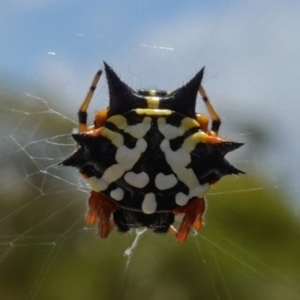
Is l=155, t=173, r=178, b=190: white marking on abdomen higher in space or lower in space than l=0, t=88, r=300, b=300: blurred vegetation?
higher

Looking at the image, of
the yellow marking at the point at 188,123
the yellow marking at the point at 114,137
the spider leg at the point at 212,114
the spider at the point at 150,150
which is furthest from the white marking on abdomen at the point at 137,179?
the spider leg at the point at 212,114

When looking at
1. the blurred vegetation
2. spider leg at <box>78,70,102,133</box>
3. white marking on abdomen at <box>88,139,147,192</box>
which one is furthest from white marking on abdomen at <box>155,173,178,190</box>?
the blurred vegetation

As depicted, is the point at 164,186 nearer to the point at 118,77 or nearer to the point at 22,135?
the point at 118,77

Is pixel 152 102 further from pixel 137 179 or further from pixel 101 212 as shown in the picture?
pixel 101 212

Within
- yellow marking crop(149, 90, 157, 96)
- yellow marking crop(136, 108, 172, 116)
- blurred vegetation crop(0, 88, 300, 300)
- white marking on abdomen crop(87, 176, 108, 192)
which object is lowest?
blurred vegetation crop(0, 88, 300, 300)

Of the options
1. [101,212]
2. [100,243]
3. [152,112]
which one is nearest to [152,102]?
[152,112]

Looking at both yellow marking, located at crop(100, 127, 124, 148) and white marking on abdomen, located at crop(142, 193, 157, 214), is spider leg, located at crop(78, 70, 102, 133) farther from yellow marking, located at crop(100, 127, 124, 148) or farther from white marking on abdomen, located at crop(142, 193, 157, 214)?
white marking on abdomen, located at crop(142, 193, 157, 214)
